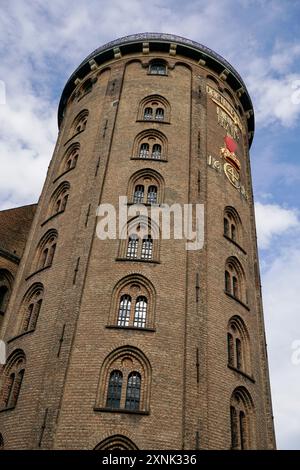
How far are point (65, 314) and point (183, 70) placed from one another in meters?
16.8

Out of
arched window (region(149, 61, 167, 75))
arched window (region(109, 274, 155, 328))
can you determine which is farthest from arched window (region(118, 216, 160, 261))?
arched window (region(149, 61, 167, 75))

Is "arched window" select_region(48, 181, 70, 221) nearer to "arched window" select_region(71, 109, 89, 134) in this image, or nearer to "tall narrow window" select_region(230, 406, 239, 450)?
"arched window" select_region(71, 109, 89, 134)

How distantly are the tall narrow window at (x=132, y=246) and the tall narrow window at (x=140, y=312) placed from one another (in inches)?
76.7

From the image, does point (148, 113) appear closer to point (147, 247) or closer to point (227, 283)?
point (147, 247)

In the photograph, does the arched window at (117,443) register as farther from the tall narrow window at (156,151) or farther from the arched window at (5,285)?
the tall narrow window at (156,151)

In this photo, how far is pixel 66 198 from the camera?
22.7 meters

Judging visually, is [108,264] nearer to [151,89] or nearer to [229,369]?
[229,369]

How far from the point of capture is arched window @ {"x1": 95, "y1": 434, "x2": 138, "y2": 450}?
46.3 ft

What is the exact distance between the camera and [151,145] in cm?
2288

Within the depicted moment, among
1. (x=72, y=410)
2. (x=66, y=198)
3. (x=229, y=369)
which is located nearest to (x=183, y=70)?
(x=66, y=198)

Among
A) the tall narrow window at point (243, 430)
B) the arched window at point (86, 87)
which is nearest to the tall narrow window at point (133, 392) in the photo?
the tall narrow window at point (243, 430)

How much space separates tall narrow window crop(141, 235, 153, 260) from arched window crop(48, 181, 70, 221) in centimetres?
526

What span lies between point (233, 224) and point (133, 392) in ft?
33.1

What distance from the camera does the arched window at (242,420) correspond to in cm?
1649
